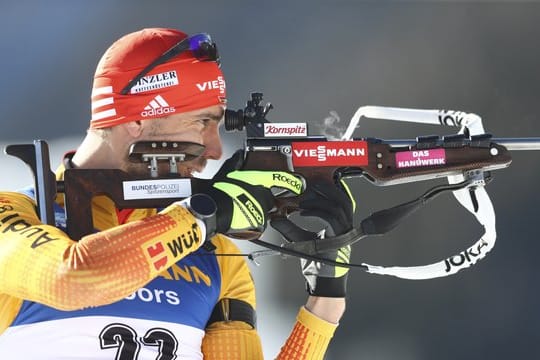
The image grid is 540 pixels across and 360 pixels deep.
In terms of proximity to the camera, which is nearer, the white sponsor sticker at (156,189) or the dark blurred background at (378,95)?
the white sponsor sticker at (156,189)

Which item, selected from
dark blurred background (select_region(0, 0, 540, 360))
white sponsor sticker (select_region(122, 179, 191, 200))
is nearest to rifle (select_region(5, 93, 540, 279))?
white sponsor sticker (select_region(122, 179, 191, 200))

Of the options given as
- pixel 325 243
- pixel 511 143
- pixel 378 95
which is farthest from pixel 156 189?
pixel 378 95

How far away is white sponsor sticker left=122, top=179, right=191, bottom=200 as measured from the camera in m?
1.62

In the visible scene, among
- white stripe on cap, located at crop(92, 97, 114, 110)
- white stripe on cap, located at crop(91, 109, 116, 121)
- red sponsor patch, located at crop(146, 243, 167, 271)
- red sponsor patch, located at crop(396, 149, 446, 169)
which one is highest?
white stripe on cap, located at crop(92, 97, 114, 110)

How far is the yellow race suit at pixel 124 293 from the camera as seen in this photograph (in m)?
1.37

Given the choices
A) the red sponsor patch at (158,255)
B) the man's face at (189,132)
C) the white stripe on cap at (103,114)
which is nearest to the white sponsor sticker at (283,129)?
the man's face at (189,132)

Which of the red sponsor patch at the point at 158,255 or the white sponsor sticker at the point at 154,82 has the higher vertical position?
the white sponsor sticker at the point at 154,82

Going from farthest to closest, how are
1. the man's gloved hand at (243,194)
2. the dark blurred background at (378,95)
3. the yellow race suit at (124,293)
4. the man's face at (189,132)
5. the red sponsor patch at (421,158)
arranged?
the dark blurred background at (378,95) → the red sponsor patch at (421,158) → the man's face at (189,132) → the man's gloved hand at (243,194) → the yellow race suit at (124,293)

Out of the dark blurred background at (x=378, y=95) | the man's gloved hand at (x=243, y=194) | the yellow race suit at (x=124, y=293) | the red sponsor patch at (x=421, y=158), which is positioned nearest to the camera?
the yellow race suit at (x=124, y=293)

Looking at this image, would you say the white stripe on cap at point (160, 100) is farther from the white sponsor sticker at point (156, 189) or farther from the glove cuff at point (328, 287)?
the glove cuff at point (328, 287)

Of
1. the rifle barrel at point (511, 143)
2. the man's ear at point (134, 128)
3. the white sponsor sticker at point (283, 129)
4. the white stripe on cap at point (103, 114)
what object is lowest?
the rifle barrel at point (511, 143)

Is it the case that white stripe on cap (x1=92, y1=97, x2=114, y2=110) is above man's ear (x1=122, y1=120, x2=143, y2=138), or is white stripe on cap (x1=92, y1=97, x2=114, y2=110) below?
above

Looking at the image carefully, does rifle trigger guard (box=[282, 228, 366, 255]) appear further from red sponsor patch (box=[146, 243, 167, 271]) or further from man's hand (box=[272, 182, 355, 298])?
red sponsor patch (box=[146, 243, 167, 271])

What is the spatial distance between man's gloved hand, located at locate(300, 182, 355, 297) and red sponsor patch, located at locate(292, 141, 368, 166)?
0.18 feet
